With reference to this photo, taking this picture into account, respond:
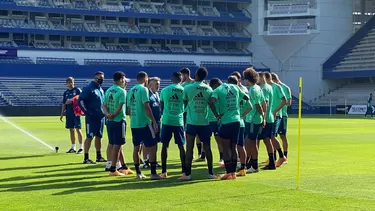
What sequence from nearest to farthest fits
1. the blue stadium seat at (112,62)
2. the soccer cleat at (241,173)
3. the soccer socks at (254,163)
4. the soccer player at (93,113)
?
the soccer cleat at (241,173)
the soccer socks at (254,163)
the soccer player at (93,113)
the blue stadium seat at (112,62)

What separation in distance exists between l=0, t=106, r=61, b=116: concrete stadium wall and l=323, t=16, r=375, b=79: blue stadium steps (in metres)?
30.2

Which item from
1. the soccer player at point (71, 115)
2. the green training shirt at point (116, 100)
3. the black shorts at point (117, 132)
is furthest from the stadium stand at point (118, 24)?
the black shorts at point (117, 132)

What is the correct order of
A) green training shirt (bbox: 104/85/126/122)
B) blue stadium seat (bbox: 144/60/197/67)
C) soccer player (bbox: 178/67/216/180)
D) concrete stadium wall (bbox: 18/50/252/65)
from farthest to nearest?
blue stadium seat (bbox: 144/60/197/67)
concrete stadium wall (bbox: 18/50/252/65)
green training shirt (bbox: 104/85/126/122)
soccer player (bbox: 178/67/216/180)

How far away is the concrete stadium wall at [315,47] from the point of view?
8075 centimetres

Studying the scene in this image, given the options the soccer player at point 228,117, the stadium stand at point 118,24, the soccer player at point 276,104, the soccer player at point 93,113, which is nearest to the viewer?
the soccer player at point 228,117

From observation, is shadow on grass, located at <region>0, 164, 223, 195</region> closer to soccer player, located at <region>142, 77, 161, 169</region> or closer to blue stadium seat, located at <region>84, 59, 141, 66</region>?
soccer player, located at <region>142, 77, 161, 169</region>

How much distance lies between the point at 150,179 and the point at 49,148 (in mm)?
10045

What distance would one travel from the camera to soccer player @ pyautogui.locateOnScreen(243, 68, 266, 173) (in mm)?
16641

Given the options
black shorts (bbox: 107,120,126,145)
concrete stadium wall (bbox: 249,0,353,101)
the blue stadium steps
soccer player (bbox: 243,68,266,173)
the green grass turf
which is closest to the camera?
the green grass turf

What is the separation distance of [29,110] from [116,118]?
1984 inches

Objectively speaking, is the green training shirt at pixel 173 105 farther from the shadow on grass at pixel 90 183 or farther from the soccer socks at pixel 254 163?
the soccer socks at pixel 254 163

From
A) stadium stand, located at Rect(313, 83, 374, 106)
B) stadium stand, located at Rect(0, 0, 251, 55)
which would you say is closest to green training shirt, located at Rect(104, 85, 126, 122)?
stadium stand, located at Rect(313, 83, 374, 106)

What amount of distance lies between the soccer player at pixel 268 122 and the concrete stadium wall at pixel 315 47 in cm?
6372

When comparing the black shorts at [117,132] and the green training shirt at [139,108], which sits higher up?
the green training shirt at [139,108]
